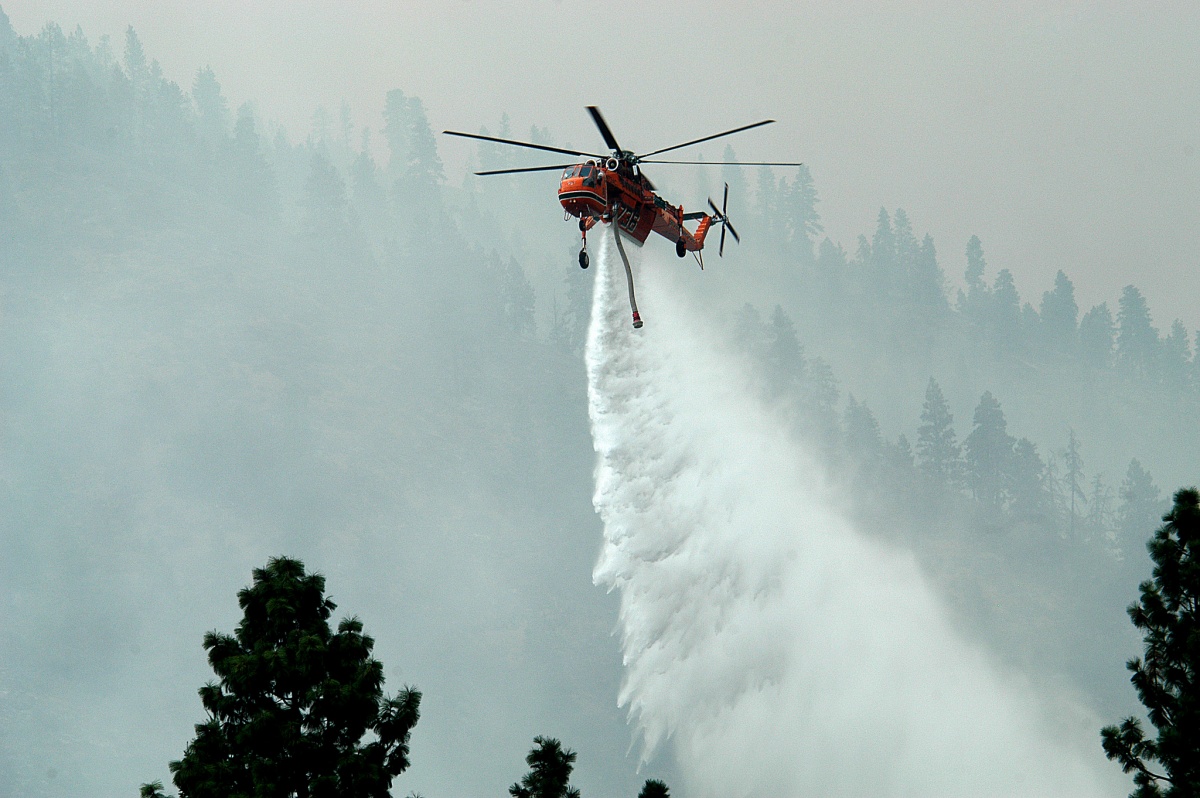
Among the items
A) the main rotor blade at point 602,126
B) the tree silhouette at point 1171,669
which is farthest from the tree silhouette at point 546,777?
the main rotor blade at point 602,126

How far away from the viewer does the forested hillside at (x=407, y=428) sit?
3302 inches

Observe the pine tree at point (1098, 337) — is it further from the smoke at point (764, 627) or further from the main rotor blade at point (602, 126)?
the main rotor blade at point (602, 126)

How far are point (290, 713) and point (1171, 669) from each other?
55.6ft

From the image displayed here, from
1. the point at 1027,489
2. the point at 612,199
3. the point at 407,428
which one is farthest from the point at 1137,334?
the point at 612,199

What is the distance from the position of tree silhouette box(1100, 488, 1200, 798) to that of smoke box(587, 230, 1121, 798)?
21.0 metres

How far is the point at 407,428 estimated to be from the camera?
112688 millimetres

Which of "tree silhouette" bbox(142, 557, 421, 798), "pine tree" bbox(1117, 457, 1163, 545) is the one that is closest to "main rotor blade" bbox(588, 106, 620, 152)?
"tree silhouette" bbox(142, 557, 421, 798)

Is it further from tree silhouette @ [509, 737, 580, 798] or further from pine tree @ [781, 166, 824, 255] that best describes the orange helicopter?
pine tree @ [781, 166, 824, 255]

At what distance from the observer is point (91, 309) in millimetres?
116562

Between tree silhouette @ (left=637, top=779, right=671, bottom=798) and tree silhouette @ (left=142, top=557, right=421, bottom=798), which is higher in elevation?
tree silhouette @ (left=142, top=557, right=421, bottom=798)

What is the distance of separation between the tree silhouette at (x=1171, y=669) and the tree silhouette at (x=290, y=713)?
14.1 metres

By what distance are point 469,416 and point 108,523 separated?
38.2m

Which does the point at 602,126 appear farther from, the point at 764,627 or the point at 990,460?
the point at 990,460

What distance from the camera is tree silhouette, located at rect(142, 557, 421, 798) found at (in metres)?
17.5
